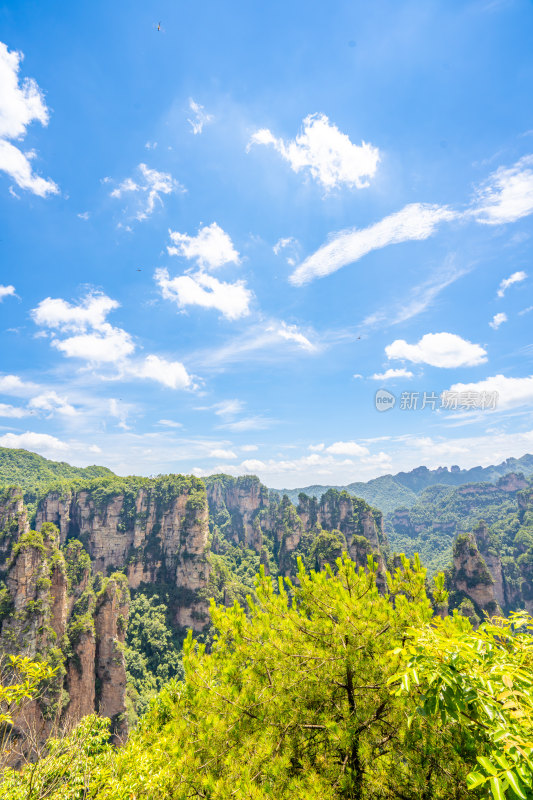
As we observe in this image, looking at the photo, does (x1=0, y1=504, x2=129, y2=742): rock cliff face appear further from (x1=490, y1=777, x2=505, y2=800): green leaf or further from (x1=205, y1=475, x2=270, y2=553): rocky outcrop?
(x1=205, y1=475, x2=270, y2=553): rocky outcrop

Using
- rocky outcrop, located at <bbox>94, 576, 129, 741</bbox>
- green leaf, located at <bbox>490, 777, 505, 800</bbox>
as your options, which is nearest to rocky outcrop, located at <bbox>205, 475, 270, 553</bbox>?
rocky outcrop, located at <bbox>94, 576, 129, 741</bbox>

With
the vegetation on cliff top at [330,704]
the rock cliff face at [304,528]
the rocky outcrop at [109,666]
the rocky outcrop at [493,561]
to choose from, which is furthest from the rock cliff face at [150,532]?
the rocky outcrop at [493,561]

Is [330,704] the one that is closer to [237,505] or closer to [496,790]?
[496,790]

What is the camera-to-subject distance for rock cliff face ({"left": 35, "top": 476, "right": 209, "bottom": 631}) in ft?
184

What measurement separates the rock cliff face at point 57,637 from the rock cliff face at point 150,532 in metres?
20.9

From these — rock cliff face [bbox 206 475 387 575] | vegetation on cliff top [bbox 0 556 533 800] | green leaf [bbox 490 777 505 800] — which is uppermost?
green leaf [bbox 490 777 505 800]

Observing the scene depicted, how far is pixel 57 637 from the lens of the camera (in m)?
29.1

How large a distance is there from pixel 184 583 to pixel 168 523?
11.3 metres

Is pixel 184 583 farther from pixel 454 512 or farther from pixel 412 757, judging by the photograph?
pixel 454 512

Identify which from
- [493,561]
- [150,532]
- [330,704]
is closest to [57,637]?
[330,704]

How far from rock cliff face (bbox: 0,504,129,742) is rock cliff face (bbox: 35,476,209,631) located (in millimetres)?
20948

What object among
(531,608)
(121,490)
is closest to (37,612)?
(121,490)

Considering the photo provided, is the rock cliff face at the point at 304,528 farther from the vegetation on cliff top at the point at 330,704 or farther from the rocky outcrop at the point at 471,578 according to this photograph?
the vegetation on cliff top at the point at 330,704

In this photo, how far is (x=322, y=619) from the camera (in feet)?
A: 21.4
